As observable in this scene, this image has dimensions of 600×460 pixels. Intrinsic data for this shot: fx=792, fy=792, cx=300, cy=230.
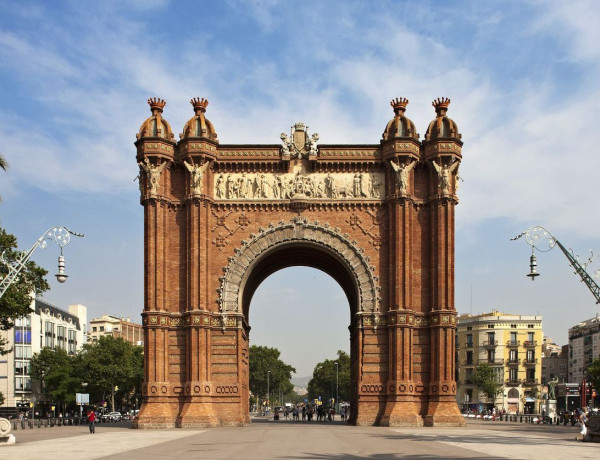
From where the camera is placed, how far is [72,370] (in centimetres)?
9581

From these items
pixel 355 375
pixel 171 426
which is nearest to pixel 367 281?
pixel 355 375

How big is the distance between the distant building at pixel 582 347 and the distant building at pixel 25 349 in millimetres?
77015

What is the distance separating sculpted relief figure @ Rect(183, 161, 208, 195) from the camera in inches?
1812

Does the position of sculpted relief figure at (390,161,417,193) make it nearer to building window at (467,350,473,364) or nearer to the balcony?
the balcony

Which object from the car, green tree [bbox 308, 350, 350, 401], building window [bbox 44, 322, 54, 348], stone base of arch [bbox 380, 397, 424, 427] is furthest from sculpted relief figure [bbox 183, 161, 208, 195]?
green tree [bbox 308, 350, 350, 401]

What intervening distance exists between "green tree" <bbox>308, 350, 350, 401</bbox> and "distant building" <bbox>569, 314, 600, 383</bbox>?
→ 4457 cm

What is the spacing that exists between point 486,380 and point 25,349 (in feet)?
200

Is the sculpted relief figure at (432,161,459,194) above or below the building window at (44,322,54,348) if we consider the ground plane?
above

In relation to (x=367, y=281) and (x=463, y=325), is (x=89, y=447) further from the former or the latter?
(x=463, y=325)

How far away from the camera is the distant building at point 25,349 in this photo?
102 metres

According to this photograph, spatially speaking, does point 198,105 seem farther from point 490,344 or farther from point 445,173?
point 490,344

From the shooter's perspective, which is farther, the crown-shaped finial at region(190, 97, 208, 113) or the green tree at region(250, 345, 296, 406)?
the green tree at region(250, 345, 296, 406)

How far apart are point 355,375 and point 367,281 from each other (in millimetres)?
6023

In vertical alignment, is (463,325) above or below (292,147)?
below
